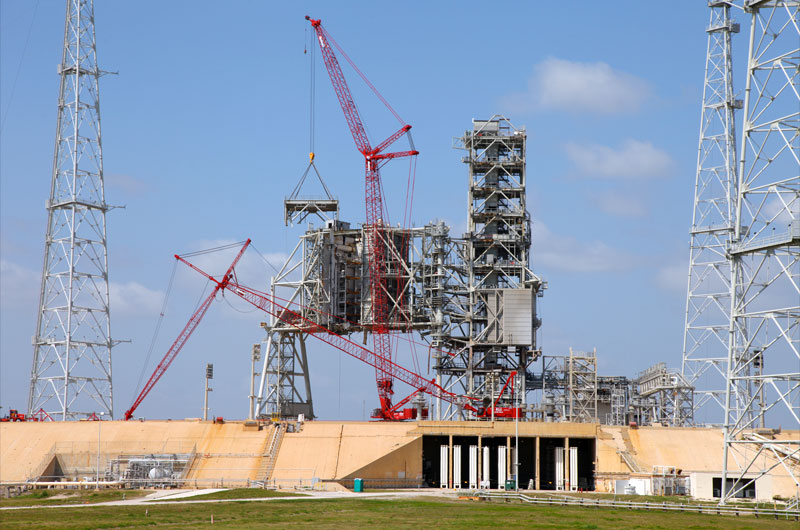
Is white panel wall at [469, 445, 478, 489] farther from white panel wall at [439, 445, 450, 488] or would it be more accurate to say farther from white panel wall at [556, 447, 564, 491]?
white panel wall at [556, 447, 564, 491]

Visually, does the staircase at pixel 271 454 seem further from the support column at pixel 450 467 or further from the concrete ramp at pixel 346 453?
the support column at pixel 450 467

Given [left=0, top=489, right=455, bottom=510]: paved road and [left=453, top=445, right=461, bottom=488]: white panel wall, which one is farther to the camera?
[left=453, top=445, right=461, bottom=488]: white panel wall

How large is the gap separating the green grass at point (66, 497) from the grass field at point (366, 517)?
6.77 m

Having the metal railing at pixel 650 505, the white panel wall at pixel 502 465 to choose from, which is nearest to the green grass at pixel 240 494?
the metal railing at pixel 650 505

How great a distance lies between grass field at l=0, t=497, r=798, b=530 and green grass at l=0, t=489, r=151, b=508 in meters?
6.77

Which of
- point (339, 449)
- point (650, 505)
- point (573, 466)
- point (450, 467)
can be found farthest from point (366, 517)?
point (573, 466)

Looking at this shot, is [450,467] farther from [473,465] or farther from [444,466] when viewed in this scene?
[473,465]

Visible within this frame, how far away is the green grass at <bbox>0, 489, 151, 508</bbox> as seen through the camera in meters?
74.7

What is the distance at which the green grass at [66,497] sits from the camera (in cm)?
7469

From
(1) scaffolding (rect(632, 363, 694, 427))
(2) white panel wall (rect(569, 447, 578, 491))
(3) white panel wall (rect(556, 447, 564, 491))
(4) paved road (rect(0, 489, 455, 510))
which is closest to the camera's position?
(4) paved road (rect(0, 489, 455, 510))

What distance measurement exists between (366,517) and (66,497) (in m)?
30.0

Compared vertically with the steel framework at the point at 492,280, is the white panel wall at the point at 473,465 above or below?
below

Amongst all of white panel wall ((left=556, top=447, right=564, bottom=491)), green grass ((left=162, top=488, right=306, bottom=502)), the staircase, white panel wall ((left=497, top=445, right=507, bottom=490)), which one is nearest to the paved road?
green grass ((left=162, top=488, right=306, bottom=502))

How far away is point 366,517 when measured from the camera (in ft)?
199
